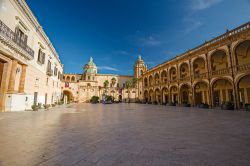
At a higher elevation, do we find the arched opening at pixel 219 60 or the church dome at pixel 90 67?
the church dome at pixel 90 67

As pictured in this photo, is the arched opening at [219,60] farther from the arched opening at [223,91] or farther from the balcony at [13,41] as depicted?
the balcony at [13,41]

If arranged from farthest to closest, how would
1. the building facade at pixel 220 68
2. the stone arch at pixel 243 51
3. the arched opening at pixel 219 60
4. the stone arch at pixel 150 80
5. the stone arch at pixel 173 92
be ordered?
the stone arch at pixel 150 80 → the stone arch at pixel 173 92 → the arched opening at pixel 219 60 → the stone arch at pixel 243 51 → the building facade at pixel 220 68

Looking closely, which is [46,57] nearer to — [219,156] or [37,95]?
[37,95]

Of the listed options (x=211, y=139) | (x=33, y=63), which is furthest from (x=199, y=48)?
(x=33, y=63)

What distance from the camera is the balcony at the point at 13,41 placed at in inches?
372

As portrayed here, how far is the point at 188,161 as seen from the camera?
2697 mm

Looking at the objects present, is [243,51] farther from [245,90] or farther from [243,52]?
[245,90]

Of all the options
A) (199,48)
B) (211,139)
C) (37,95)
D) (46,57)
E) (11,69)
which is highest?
(199,48)

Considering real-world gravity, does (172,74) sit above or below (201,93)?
above

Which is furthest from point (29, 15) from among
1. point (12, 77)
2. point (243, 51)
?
point (243, 51)

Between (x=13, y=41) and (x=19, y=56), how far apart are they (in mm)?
2005

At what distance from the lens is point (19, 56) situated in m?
12.1

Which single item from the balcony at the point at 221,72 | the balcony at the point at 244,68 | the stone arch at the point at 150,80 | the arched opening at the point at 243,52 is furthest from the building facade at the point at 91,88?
the balcony at the point at 244,68

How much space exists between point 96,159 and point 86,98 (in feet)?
186
